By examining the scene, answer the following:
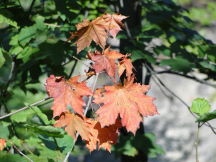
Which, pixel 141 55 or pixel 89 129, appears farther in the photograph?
pixel 141 55

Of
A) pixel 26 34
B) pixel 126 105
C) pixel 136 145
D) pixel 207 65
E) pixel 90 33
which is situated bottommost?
pixel 136 145

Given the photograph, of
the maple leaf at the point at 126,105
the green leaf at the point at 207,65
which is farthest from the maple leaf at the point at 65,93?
the green leaf at the point at 207,65

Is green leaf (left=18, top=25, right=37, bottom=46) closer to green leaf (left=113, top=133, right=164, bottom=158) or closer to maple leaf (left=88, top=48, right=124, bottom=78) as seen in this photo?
maple leaf (left=88, top=48, right=124, bottom=78)

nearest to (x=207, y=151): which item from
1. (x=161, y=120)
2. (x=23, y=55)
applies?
(x=161, y=120)

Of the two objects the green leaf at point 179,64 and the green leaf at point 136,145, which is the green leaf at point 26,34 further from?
Answer: the green leaf at point 136,145

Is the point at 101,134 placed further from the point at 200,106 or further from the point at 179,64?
the point at 179,64

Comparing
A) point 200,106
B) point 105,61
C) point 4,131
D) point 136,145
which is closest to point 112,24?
point 105,61
